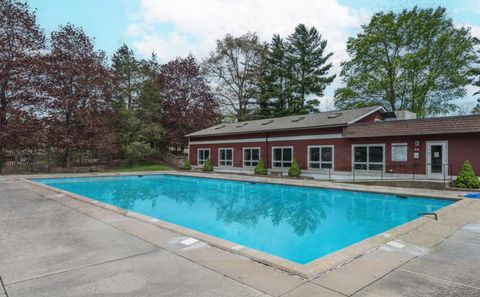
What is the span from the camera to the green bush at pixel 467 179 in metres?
11.3

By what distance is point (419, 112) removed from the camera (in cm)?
2570

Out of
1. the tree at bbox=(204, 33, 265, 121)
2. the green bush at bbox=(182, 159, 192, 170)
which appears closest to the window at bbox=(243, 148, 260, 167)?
the green bush at bbox=(182, 159, 192, 170)

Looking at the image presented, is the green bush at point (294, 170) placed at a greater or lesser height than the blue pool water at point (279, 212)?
greater

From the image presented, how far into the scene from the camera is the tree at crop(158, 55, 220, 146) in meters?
29.7

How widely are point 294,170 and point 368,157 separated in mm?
4065

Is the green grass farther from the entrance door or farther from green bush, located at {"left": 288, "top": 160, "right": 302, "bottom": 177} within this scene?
the entrance door

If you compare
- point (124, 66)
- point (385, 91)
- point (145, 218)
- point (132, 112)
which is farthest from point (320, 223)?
point (124, 66)

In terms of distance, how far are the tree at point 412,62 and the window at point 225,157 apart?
13041mm

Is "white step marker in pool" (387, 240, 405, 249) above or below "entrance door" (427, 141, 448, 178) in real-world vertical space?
below

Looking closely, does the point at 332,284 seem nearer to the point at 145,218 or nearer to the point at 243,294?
the point at 243,294

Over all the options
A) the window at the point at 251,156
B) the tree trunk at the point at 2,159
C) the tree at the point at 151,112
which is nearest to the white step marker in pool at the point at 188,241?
the window at the point at 251,156

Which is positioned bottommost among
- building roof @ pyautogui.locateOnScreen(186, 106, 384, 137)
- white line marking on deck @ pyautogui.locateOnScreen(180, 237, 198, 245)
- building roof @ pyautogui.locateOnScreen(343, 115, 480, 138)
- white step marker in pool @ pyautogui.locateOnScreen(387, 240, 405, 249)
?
white step marker in pool @ pyautogui.locateOnScreen(387, 240, 405, 249)

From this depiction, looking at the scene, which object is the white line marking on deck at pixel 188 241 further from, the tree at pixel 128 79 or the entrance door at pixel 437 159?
the tree at pixel 128 79

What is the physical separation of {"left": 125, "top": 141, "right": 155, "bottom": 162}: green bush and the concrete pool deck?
1971 cm
